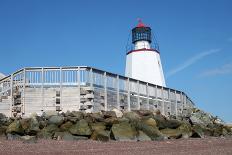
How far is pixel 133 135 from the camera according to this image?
15125 millimetres

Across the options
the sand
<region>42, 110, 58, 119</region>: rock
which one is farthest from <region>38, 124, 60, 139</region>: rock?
the sand

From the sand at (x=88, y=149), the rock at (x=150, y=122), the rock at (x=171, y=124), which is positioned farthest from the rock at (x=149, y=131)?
the sand at (x=88, y=149)

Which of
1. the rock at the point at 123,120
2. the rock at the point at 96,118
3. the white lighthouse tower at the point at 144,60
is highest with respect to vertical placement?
the white lighthouse tower at the point at 144,60

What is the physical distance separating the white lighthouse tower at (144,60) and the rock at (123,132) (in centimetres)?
2147

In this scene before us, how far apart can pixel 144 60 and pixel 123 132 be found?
22693 mm

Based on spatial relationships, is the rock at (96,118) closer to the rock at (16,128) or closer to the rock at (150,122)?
the rock at (150,122)

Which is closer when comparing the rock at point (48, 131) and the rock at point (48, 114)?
the rock at point (48, 131)

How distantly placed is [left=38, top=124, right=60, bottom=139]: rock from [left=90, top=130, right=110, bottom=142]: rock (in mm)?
1695

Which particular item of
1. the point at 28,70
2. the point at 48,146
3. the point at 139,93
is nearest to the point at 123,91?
the point at 139,93

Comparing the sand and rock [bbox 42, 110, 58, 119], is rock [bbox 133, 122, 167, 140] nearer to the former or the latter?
the sand

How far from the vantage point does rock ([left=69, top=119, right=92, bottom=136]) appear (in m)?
15.4

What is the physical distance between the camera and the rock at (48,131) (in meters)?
15.5

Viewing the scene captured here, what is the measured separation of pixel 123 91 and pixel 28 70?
5727 mm

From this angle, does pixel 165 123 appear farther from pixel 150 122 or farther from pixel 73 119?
pixel 73 119
